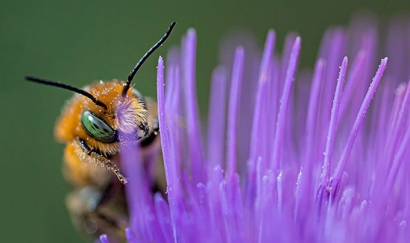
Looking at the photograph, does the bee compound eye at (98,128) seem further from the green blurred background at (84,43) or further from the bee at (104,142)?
the green blurred background at (84,43)

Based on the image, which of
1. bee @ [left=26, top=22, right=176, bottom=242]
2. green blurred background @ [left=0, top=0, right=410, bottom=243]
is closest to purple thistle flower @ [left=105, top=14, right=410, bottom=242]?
bee @ [left=26, top=22, right=176, bottom=242]

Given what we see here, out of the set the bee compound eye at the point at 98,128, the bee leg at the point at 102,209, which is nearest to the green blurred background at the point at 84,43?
the bee leg at the point at 102,209

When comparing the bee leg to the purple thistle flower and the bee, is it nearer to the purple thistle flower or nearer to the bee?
the bee

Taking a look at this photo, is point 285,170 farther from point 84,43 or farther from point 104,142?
point 84,43

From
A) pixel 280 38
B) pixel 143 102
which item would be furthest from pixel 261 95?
pixel 280 38

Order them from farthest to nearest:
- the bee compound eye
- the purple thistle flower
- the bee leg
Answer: the bee leg → the bee compound eye → the purple thistle flower

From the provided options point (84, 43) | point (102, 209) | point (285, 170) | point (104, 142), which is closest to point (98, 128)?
point (104, 142)

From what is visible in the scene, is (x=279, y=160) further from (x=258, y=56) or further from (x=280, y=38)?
(x=280, y=38)
